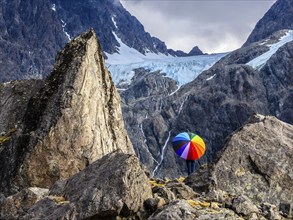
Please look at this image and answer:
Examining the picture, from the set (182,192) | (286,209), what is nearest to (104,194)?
(182,192)

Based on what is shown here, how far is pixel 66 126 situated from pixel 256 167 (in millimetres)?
9630

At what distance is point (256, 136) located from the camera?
25.9 meters

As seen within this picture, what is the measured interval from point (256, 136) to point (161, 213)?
39.5ft

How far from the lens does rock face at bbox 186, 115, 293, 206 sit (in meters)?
23.0

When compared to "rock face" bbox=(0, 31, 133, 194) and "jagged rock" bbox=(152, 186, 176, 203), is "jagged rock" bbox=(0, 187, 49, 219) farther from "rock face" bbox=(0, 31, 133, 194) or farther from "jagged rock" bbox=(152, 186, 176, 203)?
"jagged rock" bbox=(152, 186, 176, 203)

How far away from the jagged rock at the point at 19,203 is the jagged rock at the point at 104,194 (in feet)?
1.80

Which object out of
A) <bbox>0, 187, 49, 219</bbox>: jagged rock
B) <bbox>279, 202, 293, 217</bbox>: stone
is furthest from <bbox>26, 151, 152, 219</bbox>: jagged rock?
<bbox>279, 202, 293, 217</bbox>: stone

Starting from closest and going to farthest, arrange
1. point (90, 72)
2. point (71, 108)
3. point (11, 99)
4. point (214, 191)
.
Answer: point (214, 191), point (71, 108), point (90, 72), point (11, 99)

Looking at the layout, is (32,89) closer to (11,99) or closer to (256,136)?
(11,99)

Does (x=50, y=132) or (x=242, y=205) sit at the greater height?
(x=50, y=132)

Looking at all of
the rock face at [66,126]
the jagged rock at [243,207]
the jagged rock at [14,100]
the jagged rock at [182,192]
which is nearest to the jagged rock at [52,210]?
the rock face at [66,126]

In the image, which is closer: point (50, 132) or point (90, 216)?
point (90, 216)

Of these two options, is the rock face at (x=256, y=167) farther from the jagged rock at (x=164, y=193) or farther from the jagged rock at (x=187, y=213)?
the jagged rock at (x=187, y=213)

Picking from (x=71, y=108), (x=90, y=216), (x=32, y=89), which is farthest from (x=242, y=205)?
(x=32, y=89)
